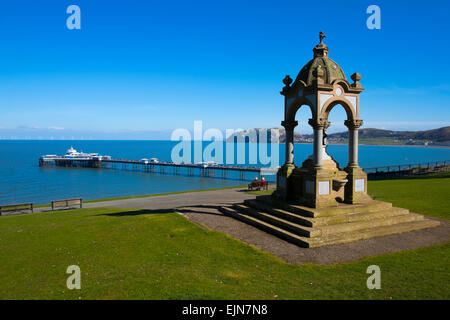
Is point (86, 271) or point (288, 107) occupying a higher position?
point (288, 107)

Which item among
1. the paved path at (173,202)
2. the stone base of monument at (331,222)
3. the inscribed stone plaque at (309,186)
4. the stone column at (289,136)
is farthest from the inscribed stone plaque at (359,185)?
the paved path at (173,202)

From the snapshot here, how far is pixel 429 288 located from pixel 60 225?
42.2 feet

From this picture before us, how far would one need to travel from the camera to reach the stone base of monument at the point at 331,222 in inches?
367

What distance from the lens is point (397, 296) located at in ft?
19.1

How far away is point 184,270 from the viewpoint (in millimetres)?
7051

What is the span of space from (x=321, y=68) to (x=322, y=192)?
4.94 metres

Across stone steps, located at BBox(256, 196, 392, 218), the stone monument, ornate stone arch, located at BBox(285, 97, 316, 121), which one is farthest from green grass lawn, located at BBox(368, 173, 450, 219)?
ornate stone arch, located at BBox(285, 97, 316, 121)

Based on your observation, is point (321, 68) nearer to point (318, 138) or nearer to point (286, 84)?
point (286, 84)

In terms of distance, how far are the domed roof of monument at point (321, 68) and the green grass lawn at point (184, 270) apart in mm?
7008

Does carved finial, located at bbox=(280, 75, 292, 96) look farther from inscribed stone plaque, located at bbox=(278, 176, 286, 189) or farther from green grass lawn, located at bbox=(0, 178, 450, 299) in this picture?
green grass lawn, located at bbox=(0, 178, 450, 299)

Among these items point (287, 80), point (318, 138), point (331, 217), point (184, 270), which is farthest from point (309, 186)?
point (184, 270)

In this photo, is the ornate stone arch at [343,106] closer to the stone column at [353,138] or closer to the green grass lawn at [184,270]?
the stone column at [353,138]
